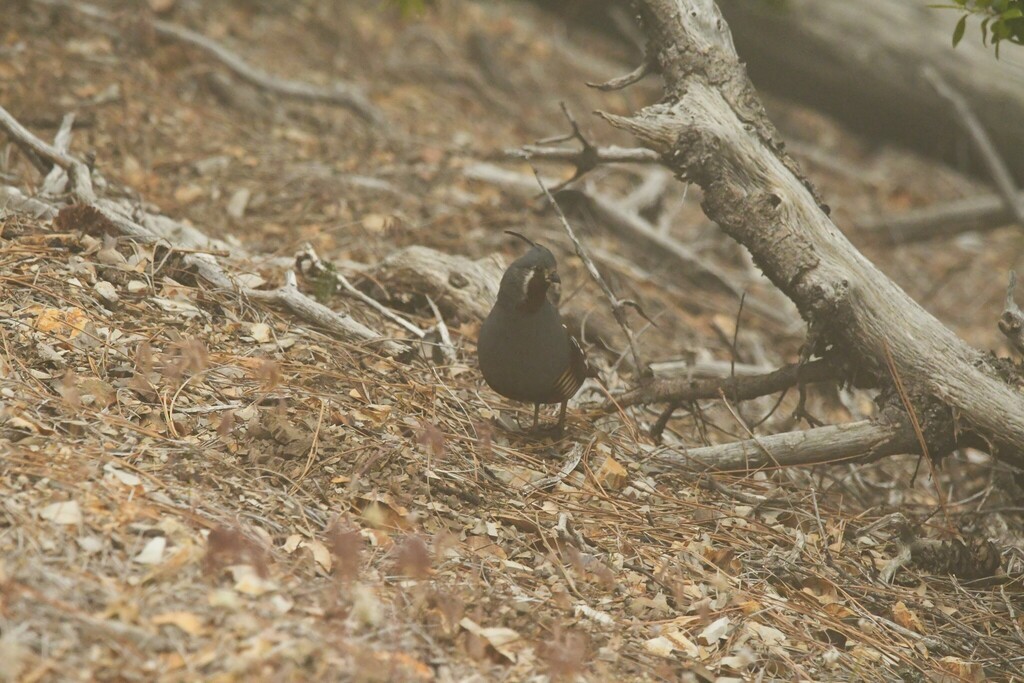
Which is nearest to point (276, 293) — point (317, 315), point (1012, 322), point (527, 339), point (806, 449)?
point (317, 315)

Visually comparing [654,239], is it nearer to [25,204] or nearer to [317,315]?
[317,315]

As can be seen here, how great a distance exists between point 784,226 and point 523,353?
1.03 meters

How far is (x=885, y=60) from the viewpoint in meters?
6.88

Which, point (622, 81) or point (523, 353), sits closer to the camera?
point (523, 353)

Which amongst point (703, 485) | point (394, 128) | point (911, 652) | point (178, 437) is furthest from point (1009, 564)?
point (394, 128)

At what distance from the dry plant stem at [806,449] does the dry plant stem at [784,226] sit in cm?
19

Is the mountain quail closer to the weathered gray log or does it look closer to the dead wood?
the dead wood

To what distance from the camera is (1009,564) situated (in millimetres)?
3502

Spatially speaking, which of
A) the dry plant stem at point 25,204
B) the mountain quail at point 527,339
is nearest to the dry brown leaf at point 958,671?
the mountain quail at point 527,339

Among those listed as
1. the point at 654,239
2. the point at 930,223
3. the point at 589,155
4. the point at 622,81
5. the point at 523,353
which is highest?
the point at 622,81

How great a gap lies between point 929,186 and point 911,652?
17.4ft

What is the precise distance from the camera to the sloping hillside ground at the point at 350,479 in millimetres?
2447

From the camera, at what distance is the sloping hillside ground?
8.03 feet

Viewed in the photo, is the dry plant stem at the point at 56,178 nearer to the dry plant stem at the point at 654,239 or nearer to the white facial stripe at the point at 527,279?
the white facial stripe at the point at 527,279
